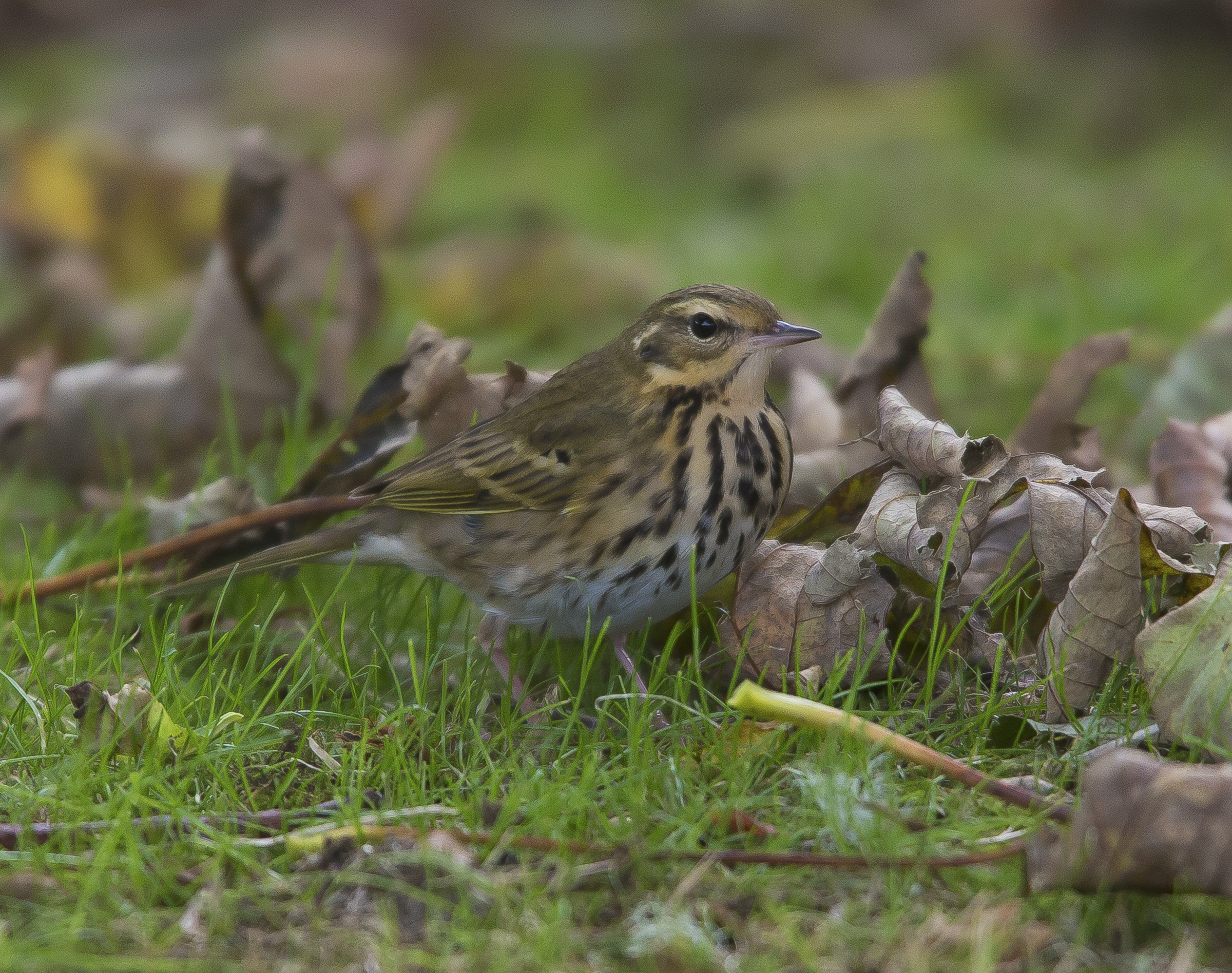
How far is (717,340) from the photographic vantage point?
4438 mm

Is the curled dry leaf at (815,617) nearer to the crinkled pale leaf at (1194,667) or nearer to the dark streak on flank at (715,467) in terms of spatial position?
the dark streak on flank at (715,467)

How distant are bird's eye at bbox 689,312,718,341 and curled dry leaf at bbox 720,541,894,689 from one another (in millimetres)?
727

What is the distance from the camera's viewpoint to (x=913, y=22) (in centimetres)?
1420

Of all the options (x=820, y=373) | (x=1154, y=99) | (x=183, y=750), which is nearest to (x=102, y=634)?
(x=183, y=750)

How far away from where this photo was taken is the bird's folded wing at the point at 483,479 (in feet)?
14.2

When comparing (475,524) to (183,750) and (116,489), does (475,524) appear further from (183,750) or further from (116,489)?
(116,489)

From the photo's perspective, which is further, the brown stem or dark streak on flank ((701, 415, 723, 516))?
the brown stem

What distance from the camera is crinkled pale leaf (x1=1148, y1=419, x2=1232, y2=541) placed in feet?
15.0

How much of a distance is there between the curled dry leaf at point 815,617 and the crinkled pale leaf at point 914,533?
0.06 meters

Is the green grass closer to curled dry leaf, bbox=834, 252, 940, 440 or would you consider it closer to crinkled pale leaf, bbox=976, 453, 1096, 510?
A: crinkled pale leaf, bbox=976, 453, 1096, 510

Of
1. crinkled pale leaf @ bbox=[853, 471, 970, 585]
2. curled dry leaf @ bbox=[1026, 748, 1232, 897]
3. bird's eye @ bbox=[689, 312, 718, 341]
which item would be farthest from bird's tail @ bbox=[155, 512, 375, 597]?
curled dry leaf @ bbox=[1026, 748, 1232, 897]

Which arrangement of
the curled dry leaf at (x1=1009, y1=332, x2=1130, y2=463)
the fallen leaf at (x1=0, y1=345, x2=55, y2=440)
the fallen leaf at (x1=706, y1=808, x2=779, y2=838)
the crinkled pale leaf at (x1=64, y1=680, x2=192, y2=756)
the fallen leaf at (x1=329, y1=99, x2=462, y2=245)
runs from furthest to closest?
1. the fallen leaf at (x1=329, y1=99, x2=462, y2=245)
2. the fallen leaf at (x1=0, y1=345, x2=55, y2=440)
3. the curled dry leaf at (x1=1009, y1=332, x2=1130, y2=463)
4. the crinkled pale leaf at (x1=64, y1=680, x2=192, y2=756)
5. the fallen leaf at (x1=706, y1=808, x2=779, y2=838)

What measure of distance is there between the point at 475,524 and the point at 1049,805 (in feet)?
6.11

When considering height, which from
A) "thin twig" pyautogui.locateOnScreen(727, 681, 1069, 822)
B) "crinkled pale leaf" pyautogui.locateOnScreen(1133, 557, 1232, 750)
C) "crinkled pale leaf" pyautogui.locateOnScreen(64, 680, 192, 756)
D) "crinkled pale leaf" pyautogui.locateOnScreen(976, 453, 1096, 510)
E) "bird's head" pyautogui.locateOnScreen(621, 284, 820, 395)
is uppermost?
"bird's head" pyautogui.locateOnScreen(621, 284, 820, 395)
